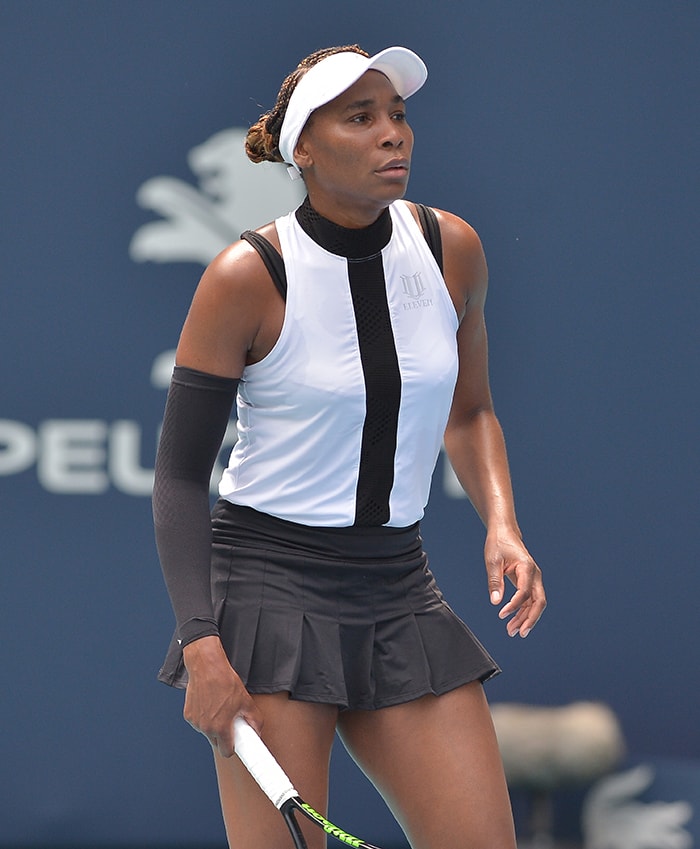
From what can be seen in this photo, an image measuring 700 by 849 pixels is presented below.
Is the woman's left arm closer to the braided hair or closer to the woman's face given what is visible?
the woman's face

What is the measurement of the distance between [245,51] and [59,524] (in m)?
1.23

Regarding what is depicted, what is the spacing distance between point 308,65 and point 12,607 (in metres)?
1.96

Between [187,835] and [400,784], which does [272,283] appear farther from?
[187,835]

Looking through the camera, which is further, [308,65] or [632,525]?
[632,525]

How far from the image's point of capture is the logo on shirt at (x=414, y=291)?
2.32 m

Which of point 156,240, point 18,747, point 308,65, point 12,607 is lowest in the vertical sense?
point 18,747

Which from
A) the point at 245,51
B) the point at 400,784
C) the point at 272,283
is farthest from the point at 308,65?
the point at 245,51

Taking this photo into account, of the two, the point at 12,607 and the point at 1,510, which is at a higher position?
the point at 1,510

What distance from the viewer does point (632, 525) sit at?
12.4 feet

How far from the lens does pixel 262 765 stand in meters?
2.09

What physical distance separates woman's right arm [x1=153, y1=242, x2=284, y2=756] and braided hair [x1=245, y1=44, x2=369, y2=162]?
0.23 metres

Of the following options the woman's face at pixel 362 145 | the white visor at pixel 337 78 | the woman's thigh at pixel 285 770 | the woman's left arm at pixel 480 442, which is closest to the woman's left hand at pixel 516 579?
the woman's left arm at pixel 480 442

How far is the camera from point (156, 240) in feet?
12.3

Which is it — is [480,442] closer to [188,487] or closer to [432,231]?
[432,231]
